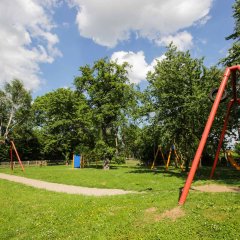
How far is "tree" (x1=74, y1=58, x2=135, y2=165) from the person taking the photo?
40.7m

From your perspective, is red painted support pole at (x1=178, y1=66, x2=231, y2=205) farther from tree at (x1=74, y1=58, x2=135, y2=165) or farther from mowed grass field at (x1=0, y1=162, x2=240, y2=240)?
tree at (x1=74, y1=58, x2=135, y2=165)

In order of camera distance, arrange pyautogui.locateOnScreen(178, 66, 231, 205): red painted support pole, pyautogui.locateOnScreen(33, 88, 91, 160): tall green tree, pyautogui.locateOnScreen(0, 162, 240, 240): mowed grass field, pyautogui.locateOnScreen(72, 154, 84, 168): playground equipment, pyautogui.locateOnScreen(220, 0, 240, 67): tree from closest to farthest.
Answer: pyautogui.locateOnScreen(0, 162, 240, 240): mowed grass field, pyautogui.locateOnScreen(178, 66, 231, 205): red painted support pole, pyautogui.locateOnScreen(220, 0, 240, 67): tree, pyautogui.locateOnScreen(72, 154, 84, 168): playground equipment, pyautogui.locateOnScreen(33, 88, 91, 160): tall green tree

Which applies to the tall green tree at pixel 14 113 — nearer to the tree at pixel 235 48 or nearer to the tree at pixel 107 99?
the tree at pixel 107 99

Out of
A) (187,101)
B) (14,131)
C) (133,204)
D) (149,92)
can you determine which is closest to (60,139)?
(14,131)

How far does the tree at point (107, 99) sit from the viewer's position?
1601 inches

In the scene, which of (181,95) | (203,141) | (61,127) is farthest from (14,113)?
(203,141)

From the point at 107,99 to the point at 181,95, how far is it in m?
16.9

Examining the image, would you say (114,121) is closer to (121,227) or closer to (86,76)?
(86,76)

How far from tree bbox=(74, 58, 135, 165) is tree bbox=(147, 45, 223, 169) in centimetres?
1338

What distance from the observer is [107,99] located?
40.7 metres

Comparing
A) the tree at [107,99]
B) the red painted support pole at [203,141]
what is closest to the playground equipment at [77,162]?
the tree at [107,99]

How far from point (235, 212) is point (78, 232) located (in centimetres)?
470

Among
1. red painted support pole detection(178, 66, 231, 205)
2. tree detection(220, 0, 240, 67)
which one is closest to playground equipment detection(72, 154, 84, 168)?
tree detection(220, 0, 240, 67)

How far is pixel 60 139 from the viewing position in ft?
199
